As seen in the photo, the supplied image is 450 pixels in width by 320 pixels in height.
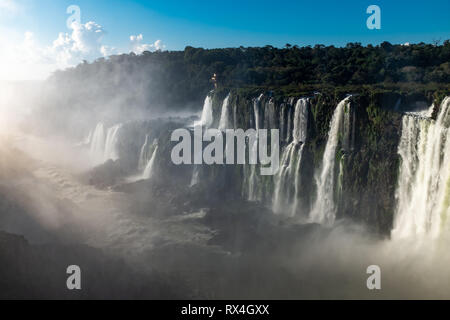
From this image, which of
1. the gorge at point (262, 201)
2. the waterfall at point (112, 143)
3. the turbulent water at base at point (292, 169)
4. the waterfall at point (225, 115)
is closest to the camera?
the gorge at point (262, 201)

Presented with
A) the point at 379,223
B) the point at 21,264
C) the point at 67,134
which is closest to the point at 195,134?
the point at 379,223

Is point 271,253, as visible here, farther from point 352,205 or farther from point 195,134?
point 195,134

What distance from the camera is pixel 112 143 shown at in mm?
36594

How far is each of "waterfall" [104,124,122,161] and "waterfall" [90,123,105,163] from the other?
130 cm

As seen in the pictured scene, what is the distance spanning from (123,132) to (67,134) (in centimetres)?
2106

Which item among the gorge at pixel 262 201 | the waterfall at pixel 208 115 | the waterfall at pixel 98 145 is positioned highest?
the waterfall at pixel 208 115

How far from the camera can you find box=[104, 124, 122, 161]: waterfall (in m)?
36.0

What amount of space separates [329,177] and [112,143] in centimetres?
2344

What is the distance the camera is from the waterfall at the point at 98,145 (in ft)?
127

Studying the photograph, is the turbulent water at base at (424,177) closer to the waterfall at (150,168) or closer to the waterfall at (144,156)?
the waterfall at (150,168)

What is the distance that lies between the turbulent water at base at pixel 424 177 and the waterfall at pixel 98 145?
1160 inches

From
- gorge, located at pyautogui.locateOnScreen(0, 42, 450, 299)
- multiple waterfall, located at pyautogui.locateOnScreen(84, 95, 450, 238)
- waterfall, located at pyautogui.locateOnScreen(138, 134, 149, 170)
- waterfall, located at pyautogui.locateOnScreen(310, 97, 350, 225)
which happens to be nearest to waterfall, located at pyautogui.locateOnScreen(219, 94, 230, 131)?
multiple waterfall, located at pyautogui.locateOnScreen(84, 95, 450, 238)

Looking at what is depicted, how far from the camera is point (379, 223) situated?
735 inches

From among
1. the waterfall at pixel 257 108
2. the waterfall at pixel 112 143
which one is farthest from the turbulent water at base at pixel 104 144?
the waterfall at pixel 257 108
